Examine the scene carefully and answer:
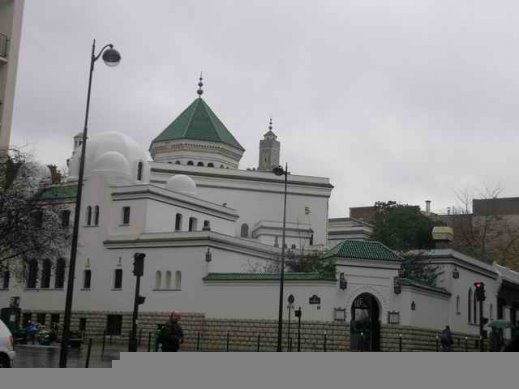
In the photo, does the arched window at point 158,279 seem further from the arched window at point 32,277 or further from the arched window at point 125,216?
the arched window at point 32,277

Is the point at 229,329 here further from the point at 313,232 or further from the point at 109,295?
the point at 313,232

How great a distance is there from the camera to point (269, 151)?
89125 mm

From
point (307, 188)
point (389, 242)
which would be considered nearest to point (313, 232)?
point (307, 188)

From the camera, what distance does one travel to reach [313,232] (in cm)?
6575

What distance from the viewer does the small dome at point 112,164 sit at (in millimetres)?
49438

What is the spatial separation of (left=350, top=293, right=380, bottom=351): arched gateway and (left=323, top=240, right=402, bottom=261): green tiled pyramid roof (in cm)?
198

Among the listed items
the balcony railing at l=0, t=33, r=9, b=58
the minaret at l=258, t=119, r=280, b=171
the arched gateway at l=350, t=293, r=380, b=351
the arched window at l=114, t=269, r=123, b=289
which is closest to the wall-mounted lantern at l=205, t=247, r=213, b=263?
the arched window at l=114, t=269, r=123, b=289

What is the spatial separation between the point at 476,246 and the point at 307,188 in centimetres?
1608

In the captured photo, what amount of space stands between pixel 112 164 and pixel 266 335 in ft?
53.7

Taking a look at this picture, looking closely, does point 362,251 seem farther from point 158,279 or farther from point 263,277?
point 158,279

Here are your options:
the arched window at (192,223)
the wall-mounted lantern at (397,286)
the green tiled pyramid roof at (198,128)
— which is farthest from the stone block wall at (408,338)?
the green tiled pyramid roof at (198,128)

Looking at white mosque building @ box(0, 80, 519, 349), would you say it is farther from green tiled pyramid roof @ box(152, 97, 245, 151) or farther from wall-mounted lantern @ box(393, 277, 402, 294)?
green tiled pyramid roof @ box(152, 97, 245, 151)

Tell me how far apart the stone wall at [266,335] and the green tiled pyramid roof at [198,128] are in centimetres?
2790

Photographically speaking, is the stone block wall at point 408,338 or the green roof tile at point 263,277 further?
the green roof tile at point 263,277
